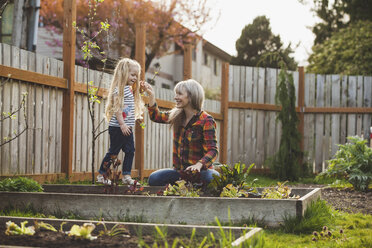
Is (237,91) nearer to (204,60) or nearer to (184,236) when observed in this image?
(184,236)

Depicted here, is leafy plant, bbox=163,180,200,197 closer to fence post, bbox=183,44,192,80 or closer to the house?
fence post, bbox=183,44,192,80

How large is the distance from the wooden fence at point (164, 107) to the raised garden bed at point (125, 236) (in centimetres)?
209

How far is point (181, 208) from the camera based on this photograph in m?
3.39

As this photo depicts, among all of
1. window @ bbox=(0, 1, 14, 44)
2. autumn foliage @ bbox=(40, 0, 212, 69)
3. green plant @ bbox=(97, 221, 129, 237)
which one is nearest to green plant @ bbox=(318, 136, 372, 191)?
green plant @ bbox=(97, 221, 129, 237)

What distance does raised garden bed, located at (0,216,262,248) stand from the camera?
2451 millimetres

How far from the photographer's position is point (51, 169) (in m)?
5.54

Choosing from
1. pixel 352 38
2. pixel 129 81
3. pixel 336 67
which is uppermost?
pixel 352 38

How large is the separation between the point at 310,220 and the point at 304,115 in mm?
7436

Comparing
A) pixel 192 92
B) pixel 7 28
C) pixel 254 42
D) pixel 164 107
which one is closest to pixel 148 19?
pixel 254 42

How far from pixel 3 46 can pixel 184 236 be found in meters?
3.12

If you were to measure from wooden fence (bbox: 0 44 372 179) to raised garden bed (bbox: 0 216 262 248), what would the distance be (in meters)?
2.09

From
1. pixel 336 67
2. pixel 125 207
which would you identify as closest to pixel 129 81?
pixel 125 207

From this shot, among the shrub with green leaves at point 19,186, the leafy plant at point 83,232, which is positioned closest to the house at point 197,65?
the shrub with green leaves at point 19,186

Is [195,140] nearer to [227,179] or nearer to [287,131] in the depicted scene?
[227,179]
